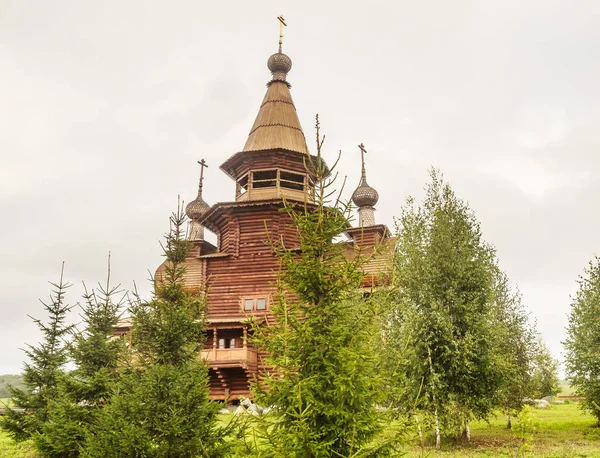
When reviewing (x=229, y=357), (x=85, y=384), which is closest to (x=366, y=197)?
(x=229, y=357)

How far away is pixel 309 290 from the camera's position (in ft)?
24.1

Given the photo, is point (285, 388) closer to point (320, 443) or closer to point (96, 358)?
point (320, 443)

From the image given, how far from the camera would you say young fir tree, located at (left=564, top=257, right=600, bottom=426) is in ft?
59.0

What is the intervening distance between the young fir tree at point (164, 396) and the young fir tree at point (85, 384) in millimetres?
2119

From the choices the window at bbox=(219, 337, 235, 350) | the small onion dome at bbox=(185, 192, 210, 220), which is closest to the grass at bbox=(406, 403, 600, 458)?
the window at bbox=(219, 337, 235, 350)

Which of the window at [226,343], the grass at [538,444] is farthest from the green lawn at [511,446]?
the window at [226,343]

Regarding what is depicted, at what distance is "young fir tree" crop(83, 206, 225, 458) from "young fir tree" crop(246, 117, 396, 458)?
222 cm

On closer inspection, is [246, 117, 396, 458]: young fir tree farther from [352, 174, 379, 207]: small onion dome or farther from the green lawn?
[352, 174, 379, 207]: small onion dome

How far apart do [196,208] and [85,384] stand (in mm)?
27883

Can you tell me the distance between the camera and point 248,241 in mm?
28609

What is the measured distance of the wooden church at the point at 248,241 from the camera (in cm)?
2638

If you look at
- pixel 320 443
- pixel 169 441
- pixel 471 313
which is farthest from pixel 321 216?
pixel 471 313

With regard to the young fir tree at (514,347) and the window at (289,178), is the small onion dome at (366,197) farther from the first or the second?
the young fir tree at (514,347)

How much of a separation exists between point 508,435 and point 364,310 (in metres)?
15.7
